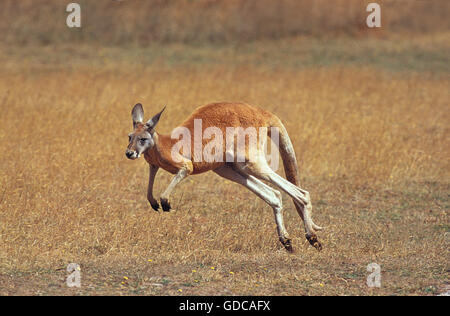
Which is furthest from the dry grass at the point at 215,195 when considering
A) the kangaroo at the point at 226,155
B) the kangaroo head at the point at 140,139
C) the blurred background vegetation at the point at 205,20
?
the blurred background vegetation at the point at 205,20

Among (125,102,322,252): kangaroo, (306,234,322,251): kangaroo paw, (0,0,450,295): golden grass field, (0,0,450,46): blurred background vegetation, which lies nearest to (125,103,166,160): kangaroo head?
(125,102,322,252): kangaroo

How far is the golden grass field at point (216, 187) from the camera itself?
229 inches

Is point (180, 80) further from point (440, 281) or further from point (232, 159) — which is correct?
point (440, 281)

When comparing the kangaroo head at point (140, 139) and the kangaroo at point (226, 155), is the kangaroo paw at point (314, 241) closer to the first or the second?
the kangaroo at point (226, 155)

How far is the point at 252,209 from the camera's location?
8.10m

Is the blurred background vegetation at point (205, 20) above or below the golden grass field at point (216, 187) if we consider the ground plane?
above

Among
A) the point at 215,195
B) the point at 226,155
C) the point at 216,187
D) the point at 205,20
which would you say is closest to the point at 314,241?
the point at 226,155

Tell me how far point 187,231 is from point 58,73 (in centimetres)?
934

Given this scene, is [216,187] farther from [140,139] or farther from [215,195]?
[140,139]

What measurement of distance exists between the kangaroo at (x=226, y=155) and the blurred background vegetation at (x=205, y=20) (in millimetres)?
13821

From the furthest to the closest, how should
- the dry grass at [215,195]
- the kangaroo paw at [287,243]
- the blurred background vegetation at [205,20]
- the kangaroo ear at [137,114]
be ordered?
the blurred background vegetation at [205,20]
the kangaroo paw at [287,243]
the kangaroo ear at [137,114]
the dry grass at [215,195]
